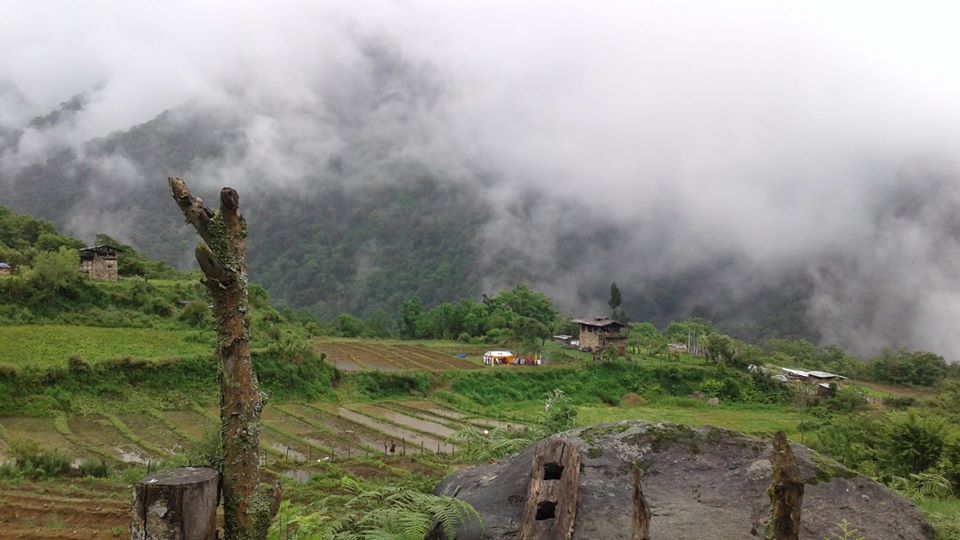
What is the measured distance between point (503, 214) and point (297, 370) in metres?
112

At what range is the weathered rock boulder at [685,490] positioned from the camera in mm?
4742

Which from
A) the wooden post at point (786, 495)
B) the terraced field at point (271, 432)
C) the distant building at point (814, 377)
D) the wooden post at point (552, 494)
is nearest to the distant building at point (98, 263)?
the terraced field at point (271, 432)

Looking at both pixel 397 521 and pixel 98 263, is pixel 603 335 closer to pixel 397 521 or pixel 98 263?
pixel 98 263

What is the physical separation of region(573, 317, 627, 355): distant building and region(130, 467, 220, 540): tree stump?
56.9 m

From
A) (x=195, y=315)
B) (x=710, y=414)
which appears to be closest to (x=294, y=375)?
(x=195, y=315)

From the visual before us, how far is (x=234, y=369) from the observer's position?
389cm

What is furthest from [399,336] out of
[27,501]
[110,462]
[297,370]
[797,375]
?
[27,501]

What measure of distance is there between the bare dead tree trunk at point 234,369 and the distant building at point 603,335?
185 ft

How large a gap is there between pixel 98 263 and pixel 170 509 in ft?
174

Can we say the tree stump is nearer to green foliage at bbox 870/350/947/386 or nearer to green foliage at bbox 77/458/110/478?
green foliage at bbox 77/458/110/478

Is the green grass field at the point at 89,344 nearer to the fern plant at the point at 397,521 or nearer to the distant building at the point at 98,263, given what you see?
the distant building at the point at 98,263

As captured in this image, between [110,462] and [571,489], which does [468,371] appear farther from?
[571,489]

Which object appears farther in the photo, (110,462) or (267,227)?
(267,227)

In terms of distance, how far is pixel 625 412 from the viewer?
39.3 meters
